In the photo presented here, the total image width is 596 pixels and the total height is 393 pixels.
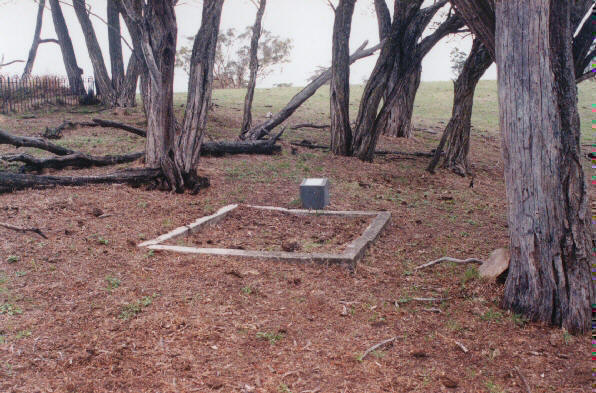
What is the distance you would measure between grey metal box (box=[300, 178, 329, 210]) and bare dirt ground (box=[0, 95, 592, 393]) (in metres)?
0.93

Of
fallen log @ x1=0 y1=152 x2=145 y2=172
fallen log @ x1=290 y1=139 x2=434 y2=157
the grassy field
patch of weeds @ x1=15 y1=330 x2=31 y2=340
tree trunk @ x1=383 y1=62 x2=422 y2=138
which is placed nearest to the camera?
patch of weeds @ x1=15 y1=330 x2=31 y2=340

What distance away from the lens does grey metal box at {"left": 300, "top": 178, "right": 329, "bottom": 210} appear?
22.4 ft

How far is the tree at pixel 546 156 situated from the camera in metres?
3.55

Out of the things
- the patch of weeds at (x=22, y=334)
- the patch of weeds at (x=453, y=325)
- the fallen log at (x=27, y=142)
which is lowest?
the patch of weeds at (x=22, y=334)

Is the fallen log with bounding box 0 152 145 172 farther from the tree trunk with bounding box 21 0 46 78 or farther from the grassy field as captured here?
the tree trunk with bounding box 21 0 46 78

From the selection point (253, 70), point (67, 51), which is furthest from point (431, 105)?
point (67, 51)

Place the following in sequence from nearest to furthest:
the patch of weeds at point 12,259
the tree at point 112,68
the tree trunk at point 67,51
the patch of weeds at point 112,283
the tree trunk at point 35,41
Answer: the patch of weeds at point 112,283
the patch of weeds at point 12,259
the tree at point 112,68
the tree trunk at point 67,51
the tree trunk at point 35,41

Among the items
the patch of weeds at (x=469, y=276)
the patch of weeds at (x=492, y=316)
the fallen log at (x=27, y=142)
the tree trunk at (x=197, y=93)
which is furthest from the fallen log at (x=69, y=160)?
the patch of weeds at (x=492, y=316)

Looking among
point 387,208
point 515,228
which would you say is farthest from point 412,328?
point 387,208

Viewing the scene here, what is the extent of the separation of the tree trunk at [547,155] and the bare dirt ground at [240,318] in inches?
12.8

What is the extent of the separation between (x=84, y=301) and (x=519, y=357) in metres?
2.95

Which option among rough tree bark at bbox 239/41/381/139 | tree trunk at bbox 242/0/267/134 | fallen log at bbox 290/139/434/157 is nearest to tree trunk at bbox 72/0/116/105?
tree trunk at bbox 242/0/267/134

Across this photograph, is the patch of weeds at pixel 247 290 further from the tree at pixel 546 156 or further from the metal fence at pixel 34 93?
the metal fence at pixel 34 93

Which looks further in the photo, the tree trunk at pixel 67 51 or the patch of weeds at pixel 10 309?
the tree trunk at pixel 67 51
